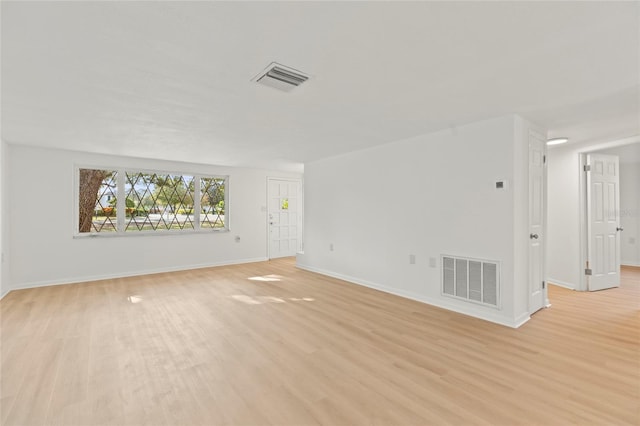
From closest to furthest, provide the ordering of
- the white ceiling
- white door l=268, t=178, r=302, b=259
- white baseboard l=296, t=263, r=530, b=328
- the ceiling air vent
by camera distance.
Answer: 1. the white ceiling
2. the ceiling air vent
3. white baseboard l=296, t=263, r=530, b=328
4. white door l=268, t=178, r=302, b=259

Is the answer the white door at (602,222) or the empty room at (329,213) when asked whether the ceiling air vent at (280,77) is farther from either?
the white door at (602,222)

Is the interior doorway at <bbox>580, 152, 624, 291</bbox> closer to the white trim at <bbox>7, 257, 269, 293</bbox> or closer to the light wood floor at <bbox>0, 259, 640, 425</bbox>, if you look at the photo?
the light wood floor at <bbox>0, 259, 640, 425</bbox>

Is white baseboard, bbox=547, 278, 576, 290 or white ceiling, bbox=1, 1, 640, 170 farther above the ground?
white ceiling, bbox=1, 1, 640, 170

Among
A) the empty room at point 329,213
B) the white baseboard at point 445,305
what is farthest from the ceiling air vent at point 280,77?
the white baseboard at point 445,305

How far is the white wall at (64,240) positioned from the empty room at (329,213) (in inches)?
1.4

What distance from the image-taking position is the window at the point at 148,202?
554 cm

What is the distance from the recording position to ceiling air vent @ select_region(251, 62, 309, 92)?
7.25ft

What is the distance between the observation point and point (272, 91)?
263 cm

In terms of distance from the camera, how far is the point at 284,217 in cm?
810

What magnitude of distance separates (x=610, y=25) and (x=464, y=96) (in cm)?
111

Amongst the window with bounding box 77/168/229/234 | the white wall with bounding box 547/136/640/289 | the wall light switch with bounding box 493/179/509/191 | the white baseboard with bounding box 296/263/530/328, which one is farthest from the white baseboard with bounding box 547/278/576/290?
the window with bounding box 77/168/229/234

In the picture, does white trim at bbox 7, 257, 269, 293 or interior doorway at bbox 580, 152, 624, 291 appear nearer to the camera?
interior doorway at bbox 580, 152, 624, 291

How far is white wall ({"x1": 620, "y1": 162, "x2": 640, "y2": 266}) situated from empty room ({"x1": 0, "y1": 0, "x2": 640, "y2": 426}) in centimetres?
103

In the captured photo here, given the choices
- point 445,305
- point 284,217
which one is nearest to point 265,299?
point 445,305
